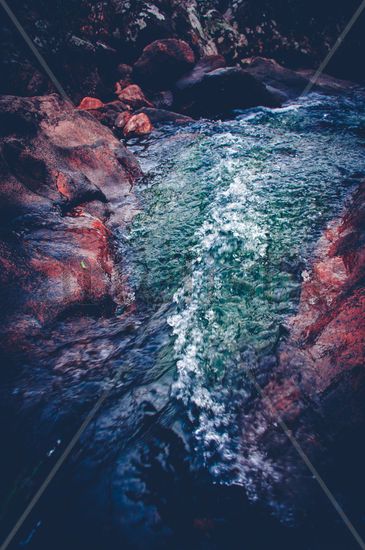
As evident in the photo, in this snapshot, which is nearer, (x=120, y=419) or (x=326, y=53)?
(x=120, y=419)

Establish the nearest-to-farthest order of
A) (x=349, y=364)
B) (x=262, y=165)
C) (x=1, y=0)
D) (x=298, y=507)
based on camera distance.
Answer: (x=298, y=507) < (x=349, y=364) < (x=262, y=165) < (x=1, y=0)

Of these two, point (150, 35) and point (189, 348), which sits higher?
point (150, 35)

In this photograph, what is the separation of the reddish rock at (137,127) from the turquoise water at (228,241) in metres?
1.33

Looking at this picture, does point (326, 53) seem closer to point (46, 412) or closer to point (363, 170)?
point (363, 170)

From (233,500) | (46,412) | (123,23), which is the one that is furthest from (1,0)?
(233,500)

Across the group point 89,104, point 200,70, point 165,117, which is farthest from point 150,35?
point 165,117

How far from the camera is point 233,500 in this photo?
191cm

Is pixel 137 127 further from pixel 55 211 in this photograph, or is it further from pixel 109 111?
pixel 55 211

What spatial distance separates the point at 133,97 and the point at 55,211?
23.0 feet

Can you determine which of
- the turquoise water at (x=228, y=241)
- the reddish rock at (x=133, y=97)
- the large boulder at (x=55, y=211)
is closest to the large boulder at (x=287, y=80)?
the turquoise water at (x=228, y=241)

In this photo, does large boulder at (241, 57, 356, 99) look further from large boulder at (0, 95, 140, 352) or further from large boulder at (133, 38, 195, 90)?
large boulder at (0, 95, 140, 352)

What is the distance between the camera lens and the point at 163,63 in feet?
31.3

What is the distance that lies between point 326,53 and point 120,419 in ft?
47.0

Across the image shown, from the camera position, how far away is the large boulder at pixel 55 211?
3.02 m
